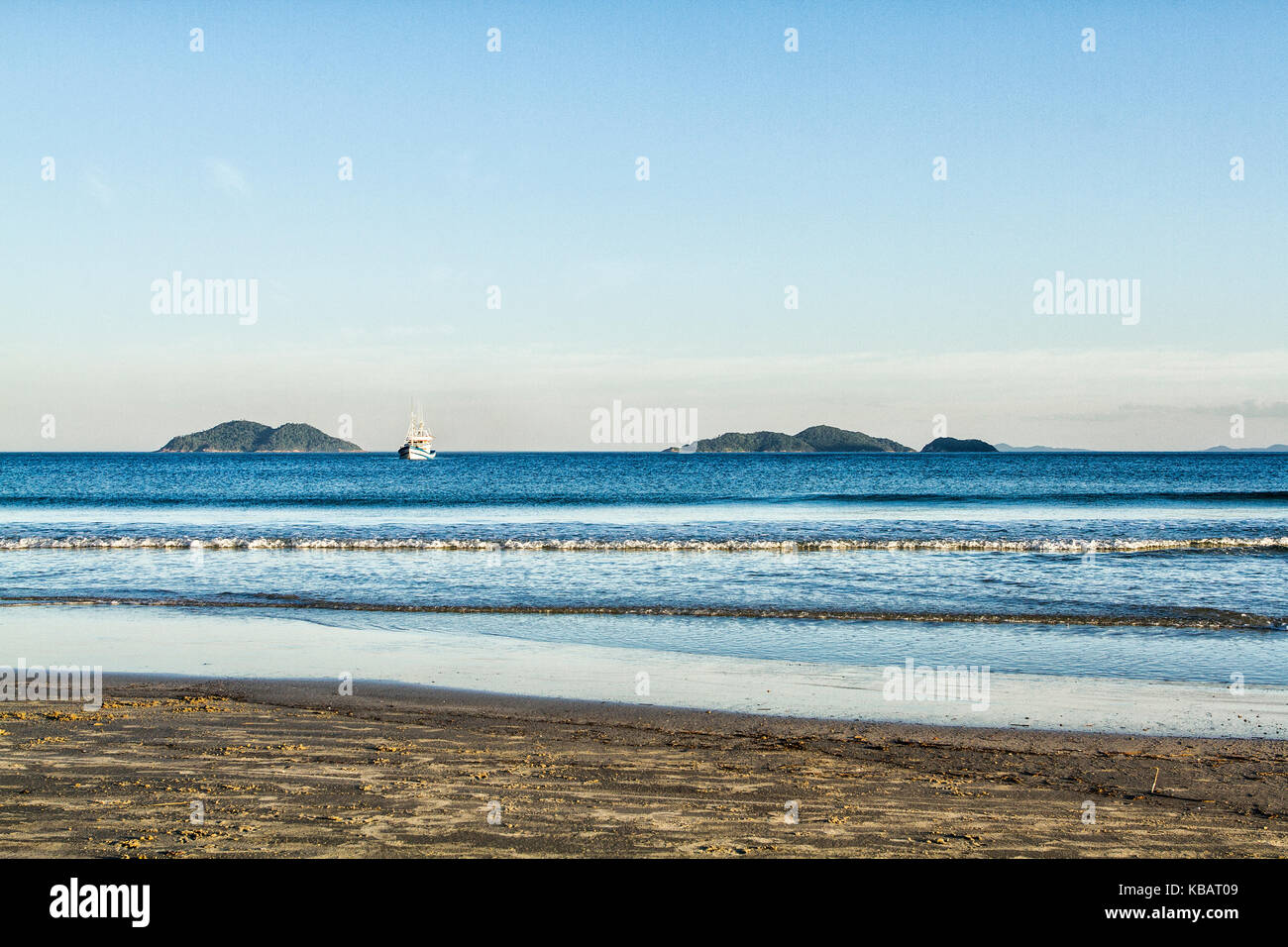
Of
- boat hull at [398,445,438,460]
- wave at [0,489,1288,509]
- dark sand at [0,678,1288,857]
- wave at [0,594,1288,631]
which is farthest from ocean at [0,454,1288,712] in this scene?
boat hull at [398,445,438,460]

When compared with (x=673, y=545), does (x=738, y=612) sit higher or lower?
lower

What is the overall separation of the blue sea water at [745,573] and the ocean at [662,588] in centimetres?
9

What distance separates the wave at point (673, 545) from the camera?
90.2 ft

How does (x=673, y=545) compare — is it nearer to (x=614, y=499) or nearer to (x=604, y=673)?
(x=604, y=673)

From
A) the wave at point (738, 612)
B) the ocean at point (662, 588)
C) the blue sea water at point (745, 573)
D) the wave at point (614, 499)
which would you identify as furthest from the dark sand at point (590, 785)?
the wave at point (614, 499)

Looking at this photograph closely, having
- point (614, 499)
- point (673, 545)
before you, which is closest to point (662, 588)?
point (673, 545)

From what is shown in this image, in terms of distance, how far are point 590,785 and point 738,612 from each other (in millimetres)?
9356

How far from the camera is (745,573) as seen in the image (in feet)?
71.5

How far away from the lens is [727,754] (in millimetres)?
7973

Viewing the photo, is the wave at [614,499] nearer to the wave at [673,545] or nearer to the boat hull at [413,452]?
the wave at [673,545]

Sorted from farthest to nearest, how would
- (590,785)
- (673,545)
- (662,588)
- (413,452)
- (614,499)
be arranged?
1. (413,452)
2. (614,499)
3. (673,545)
4. (662,588)
5. (590,785)
